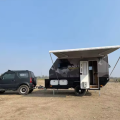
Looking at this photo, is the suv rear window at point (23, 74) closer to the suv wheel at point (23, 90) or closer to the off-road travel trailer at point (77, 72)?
the suv wheel at point (23, 90)

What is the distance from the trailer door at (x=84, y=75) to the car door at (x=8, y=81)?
210 inches

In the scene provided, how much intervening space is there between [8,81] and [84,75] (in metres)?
6.00

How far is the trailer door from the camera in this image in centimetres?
928

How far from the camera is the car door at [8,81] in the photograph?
10.6 metres

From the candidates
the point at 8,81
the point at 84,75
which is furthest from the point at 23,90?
the point at 84,75

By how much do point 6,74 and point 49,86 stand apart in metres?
3.76

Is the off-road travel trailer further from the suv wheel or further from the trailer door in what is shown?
the suv wheel

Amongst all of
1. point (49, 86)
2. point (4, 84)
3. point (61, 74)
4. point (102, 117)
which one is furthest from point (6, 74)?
point (102, 117)

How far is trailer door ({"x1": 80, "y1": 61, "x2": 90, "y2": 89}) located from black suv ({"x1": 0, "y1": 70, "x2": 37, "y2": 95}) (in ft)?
13.4

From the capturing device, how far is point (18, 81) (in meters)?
10.6

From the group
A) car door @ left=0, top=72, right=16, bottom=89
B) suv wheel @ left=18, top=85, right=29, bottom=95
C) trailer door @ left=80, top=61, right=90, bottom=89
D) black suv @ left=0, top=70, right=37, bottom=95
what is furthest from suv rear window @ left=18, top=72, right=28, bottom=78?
trailer door @ left=80, top=61, right=90, bottom=89

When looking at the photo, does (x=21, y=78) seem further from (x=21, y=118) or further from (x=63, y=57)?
(x=21, y=118)

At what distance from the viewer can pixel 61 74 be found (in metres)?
9.84

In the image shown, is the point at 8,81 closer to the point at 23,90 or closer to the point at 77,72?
the point at 23,90
